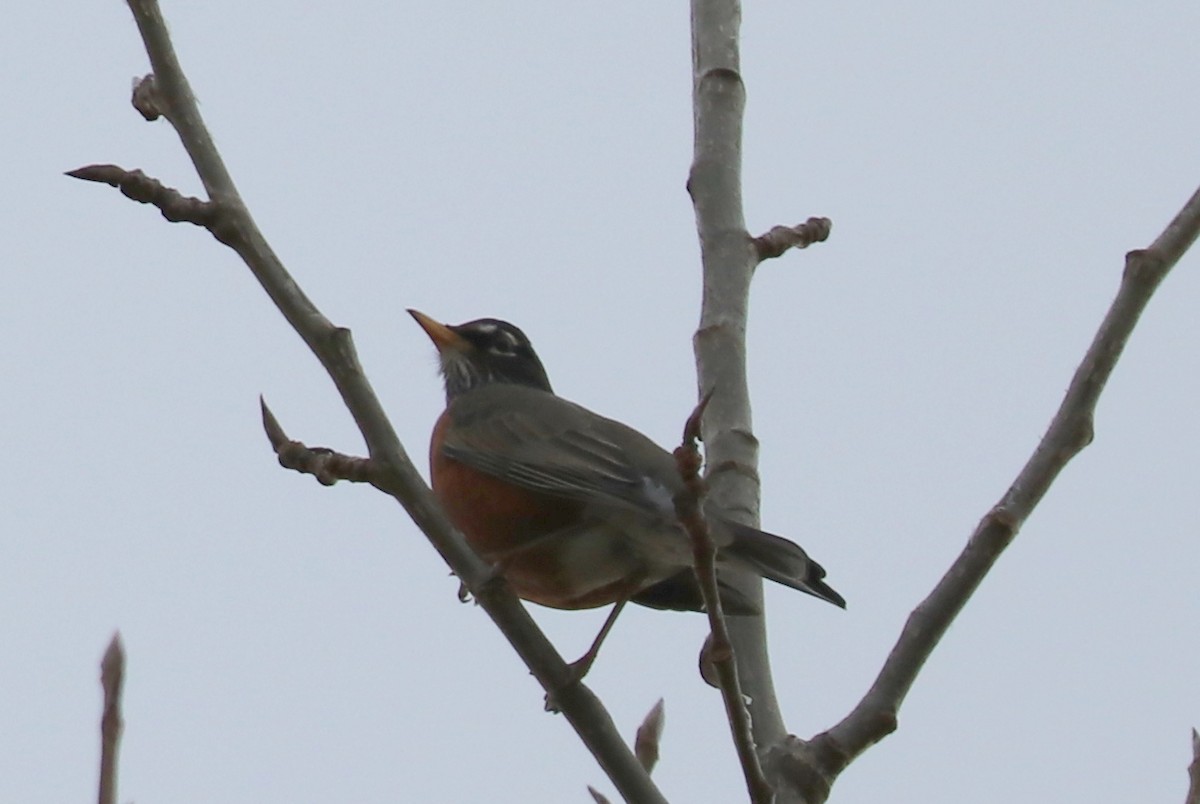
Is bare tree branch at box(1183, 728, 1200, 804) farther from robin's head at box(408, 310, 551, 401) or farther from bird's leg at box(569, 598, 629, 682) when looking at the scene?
robin's head at box(408, 310, 551, 401)

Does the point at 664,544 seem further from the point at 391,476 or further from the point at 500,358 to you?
the point at 500,358

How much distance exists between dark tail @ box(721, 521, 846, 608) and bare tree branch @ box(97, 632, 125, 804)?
145 cm

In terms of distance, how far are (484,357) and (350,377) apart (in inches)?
118

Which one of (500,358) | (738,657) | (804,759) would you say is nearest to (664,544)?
(738,657)

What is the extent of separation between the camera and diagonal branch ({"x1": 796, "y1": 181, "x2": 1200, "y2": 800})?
9.52 feet

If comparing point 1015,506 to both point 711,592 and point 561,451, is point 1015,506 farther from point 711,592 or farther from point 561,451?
point 561,451

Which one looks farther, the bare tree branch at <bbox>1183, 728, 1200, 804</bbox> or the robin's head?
the robin's head

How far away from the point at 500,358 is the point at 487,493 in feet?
5.61

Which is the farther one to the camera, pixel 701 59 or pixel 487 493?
pixel 701 59

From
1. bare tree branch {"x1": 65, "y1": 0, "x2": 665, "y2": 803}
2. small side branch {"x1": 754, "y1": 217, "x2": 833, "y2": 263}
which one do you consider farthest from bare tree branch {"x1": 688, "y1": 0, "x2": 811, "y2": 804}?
bare tree branch {"x1": 65, "y1": 0, "x2": 665, "y2": 803}

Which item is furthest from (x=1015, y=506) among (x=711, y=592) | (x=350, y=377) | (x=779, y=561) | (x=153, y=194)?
(x=153, y=194)

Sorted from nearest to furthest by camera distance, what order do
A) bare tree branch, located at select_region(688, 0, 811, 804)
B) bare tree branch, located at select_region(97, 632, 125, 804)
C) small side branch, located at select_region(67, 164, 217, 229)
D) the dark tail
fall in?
bare tree branch, located at select_region(97, 632, 125, 804)
small side branch, located at select_region(67, 164, 217, 229)
the dark tail
bare tree branch, located at select_region(688, 0, 811, 804)

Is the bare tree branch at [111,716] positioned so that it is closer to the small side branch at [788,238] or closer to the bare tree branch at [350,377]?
the bare tree branch at [350,377]

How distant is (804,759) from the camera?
3.00 metres
